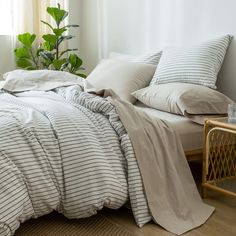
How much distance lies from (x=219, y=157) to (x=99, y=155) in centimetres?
87

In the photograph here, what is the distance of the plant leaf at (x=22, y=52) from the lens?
4.23 m

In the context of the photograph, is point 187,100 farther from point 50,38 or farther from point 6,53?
point 6,53

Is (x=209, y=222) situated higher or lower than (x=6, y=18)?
lower

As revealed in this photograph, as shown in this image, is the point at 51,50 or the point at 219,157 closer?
the point at 219,157

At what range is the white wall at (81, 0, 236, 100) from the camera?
2986 mm

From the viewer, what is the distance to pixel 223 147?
262 cm

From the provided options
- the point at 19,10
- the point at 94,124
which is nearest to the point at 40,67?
the point at 19,10

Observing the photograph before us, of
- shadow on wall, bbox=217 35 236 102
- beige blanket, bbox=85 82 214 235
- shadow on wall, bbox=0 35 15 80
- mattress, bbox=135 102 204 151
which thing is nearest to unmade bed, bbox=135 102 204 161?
mattress, bbox=135 102 204 151

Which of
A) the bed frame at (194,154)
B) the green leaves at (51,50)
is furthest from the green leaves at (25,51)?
the bed frame at (194,154)

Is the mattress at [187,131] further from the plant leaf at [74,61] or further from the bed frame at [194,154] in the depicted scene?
the plant leaf at [74,61]

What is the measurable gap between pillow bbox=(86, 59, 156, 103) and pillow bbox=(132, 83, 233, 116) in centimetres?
31

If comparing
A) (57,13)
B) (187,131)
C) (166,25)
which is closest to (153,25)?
(166,25)

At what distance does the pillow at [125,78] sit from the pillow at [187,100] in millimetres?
306

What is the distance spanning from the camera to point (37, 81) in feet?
9.95
